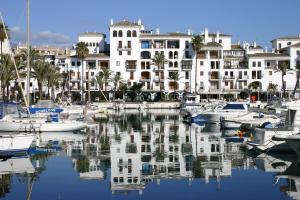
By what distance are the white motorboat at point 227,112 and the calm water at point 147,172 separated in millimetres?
17969

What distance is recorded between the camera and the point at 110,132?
4922cm

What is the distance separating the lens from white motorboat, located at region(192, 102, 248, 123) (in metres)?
56.8

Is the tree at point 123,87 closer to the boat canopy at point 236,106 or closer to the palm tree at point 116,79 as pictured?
the palm tree at point 116,79

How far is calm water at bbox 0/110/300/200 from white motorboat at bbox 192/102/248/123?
17969 mm

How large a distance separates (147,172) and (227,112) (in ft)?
109

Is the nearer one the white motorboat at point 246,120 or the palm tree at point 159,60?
the white motorboat at point 246,120

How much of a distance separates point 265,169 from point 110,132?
82.3 ft

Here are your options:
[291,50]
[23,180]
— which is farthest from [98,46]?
[23,180]

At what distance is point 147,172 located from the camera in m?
26.0

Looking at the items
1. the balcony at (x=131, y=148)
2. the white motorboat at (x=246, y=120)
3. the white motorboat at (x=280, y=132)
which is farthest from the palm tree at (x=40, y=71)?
the white motorboat at (x=280, y=132)

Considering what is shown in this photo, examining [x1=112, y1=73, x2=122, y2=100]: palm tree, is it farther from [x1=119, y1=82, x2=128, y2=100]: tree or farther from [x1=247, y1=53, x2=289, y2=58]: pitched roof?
[x1=247, y1=53, x2=289, y2=58]: pitched roof

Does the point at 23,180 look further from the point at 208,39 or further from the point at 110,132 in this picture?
the point at 208,39

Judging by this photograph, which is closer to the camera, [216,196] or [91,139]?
[216,196]

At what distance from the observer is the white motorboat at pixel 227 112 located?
186ft
